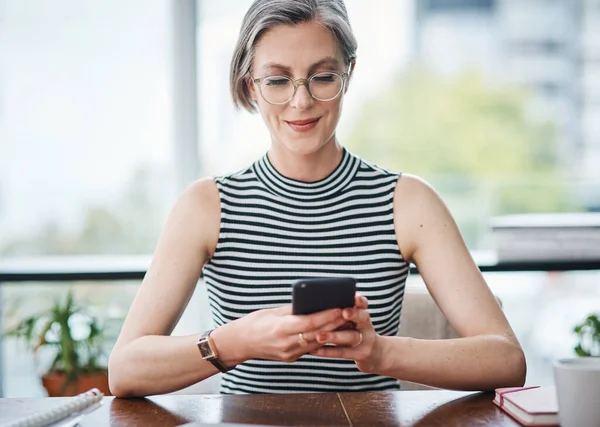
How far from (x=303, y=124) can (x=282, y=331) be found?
48 cm

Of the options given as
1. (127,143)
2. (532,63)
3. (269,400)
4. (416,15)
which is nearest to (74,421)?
(269,400)

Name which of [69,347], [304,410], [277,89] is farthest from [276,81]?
[69,347]

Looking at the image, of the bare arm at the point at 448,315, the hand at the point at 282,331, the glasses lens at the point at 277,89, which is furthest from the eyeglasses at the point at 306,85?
the hand at the point at 282,331

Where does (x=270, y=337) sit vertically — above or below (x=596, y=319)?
above

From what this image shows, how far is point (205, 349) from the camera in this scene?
4.31ft

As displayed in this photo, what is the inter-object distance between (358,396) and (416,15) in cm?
941

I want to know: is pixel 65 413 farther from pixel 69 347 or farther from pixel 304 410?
pixel 69 347

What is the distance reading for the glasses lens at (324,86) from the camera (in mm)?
Answer: 1517

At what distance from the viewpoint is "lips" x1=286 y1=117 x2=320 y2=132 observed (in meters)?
1.53

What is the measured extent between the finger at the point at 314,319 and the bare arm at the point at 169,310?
0.72 feet

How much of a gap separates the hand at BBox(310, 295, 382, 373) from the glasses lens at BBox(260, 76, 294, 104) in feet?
1.56

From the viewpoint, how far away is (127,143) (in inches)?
129

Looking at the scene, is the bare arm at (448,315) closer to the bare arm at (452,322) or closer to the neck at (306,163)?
the bare arm at (452,322)

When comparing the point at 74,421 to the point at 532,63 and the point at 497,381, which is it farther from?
the point at 532,63
